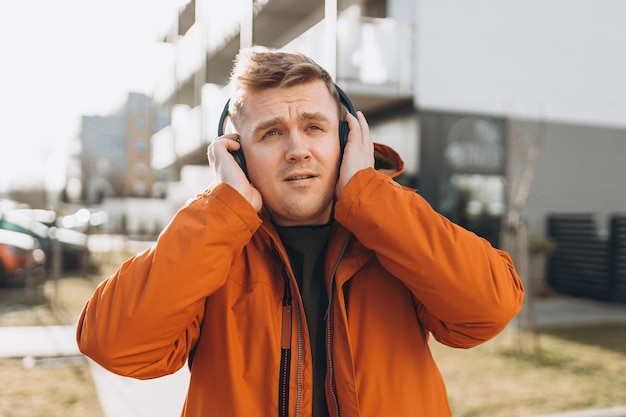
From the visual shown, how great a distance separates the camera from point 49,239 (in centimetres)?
1455

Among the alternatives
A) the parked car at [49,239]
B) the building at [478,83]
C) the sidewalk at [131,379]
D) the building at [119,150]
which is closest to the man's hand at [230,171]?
the sidewalk at [131,379]

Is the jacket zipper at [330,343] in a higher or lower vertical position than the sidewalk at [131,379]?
higher

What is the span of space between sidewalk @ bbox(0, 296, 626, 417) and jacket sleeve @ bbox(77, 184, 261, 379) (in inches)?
139

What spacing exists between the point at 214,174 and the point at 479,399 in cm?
442

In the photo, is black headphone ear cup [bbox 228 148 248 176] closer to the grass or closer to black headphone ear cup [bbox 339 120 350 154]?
black headphone ear cup [bbox 339 120 350 154]

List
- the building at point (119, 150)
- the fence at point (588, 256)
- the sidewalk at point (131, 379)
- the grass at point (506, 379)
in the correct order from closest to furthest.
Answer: the sidewalk at point (131, 379)
the grass at point (506, 379)
the fence at point (588, 256)
the building at point (119, 150)

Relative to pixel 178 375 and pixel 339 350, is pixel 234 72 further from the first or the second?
pixel 178 375

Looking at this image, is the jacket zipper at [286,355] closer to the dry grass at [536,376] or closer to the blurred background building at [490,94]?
the dry grass at [536,376]

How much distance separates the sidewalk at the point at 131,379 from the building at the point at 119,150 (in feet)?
58.3

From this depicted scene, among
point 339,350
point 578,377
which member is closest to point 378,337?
point 339,350

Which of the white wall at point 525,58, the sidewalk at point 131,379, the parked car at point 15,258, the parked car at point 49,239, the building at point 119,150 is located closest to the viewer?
the sidewalk at point 131,379

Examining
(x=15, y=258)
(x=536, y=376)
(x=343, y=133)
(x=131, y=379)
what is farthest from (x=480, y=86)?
(x=343, y=133)

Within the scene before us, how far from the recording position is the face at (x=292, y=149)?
1761 millimetres

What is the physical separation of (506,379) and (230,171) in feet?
17.0
